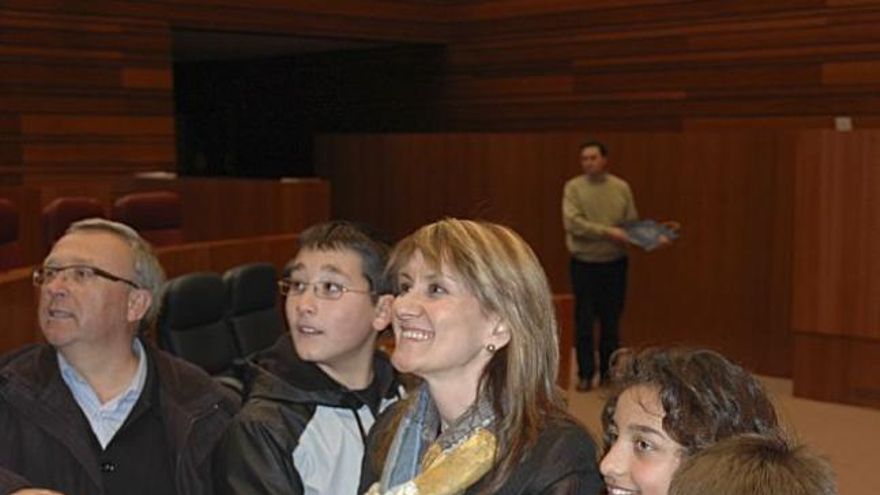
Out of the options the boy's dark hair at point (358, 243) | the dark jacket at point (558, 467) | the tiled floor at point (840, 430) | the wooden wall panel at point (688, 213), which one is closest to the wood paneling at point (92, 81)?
the wooden wall panel at point (688, 213)

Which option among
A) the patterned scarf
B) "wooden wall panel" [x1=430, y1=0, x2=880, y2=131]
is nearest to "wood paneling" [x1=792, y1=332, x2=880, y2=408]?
"wooden wall panel" [x1=430, y1=0, x2=880, y2=131]

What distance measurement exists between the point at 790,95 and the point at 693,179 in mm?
1122

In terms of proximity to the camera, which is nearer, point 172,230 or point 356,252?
point 356,252

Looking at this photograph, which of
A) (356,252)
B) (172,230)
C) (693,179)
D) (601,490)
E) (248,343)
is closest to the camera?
(601,490)

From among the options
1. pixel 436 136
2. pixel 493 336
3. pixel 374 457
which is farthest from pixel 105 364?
pixel 436 136

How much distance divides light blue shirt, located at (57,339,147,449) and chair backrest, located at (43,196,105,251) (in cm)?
464

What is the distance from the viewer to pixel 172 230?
8.10m

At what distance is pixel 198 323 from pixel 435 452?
252 cm

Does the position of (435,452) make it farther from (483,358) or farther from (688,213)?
(688,213)

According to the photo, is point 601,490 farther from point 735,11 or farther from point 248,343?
point 735,11

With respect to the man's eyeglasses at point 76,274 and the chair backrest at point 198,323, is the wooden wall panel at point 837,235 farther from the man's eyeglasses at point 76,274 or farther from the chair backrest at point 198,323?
the man's eyeglasses at point 76,274

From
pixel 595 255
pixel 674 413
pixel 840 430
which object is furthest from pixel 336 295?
pixel 595 255

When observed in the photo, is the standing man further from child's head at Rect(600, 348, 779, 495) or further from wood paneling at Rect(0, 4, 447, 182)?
child's head at Rect(600, 348, 779, 495)

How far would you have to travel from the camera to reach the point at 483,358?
204 centimetres
